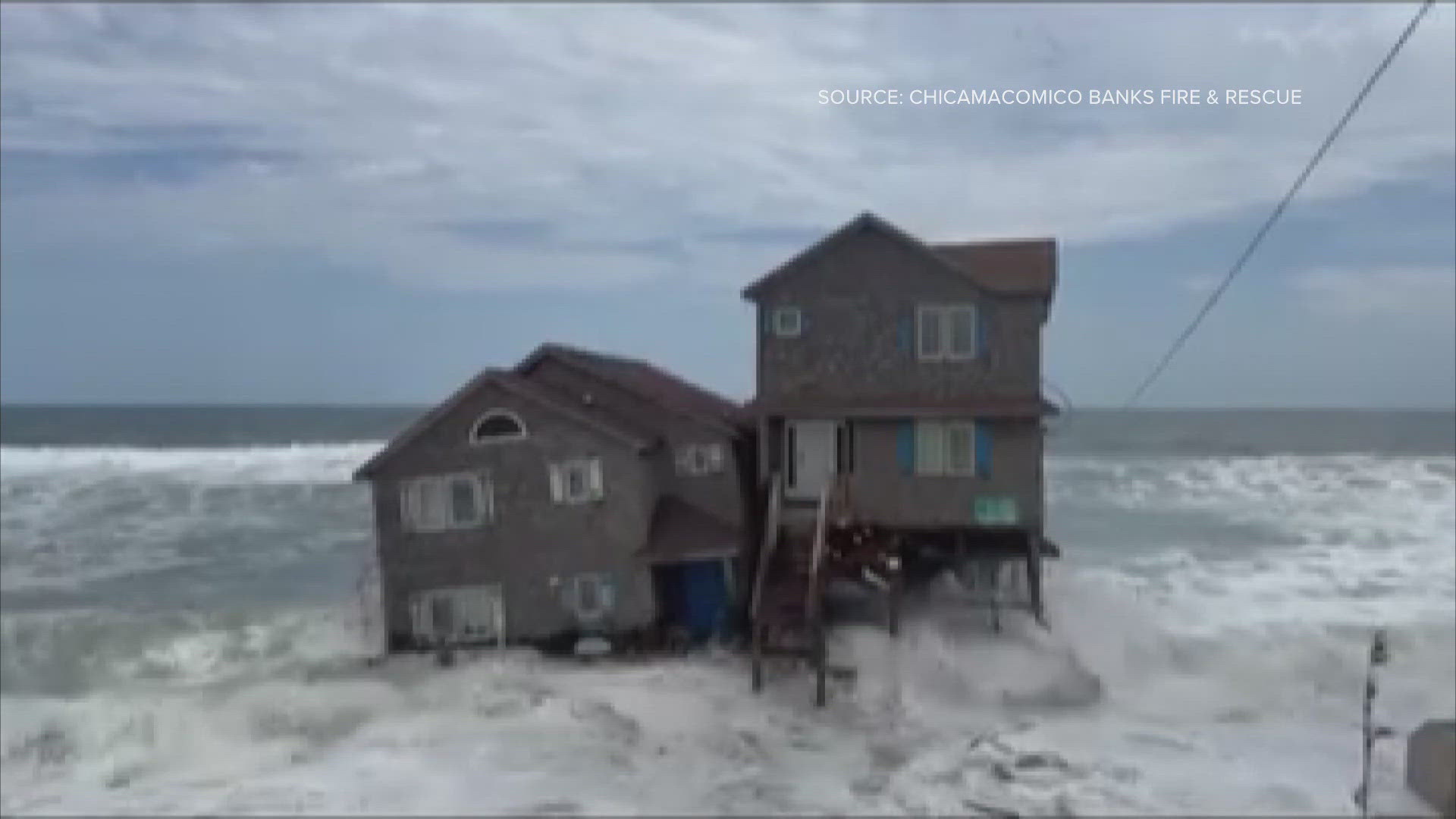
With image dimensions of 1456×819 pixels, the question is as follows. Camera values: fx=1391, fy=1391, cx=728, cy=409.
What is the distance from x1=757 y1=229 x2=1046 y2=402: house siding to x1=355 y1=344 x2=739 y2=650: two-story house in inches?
137

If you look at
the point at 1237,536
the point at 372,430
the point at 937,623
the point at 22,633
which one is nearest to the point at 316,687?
the point at 22,633

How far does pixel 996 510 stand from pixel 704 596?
20.2ft

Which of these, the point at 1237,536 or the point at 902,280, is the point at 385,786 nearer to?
the point at 902,280

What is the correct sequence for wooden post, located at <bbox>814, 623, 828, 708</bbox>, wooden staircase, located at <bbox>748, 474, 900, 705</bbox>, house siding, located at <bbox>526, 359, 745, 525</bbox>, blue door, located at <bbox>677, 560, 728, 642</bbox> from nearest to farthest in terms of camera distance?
wooden post, located at <bbox>814, 623, 828, 708</bbox>
wooden staircase, located at <bbox>748, 474, 900, 705</bbox>
blue door, located at <bbox>677, 560, 728, 642</bbox>
house siding, located at <bbox>526, 359, 745, 525</bbox>

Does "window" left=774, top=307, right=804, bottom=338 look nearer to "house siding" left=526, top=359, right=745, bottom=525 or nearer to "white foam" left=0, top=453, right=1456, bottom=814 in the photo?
"house siding" left=526, top=359, right=745, bottom=525

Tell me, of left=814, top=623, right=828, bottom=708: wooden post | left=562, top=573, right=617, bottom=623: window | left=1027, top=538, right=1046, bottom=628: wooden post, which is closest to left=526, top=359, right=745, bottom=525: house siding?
left=562, top=573, right=617, bottom=623: window

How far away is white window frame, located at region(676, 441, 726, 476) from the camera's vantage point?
29.5 m

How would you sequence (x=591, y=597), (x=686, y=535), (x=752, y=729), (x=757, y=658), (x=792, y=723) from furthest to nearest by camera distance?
(x=686, y=535), (x=591, y=597), (x=757, y=658), (x=792, y=723), (x=752, y=729)

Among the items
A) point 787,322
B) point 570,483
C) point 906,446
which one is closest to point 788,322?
point 787,322

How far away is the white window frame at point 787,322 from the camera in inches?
1100

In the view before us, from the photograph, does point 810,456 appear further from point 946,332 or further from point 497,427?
point 497,427

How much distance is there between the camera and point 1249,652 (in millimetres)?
29531

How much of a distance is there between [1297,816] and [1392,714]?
725cm

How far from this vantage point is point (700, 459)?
97.1 feet
